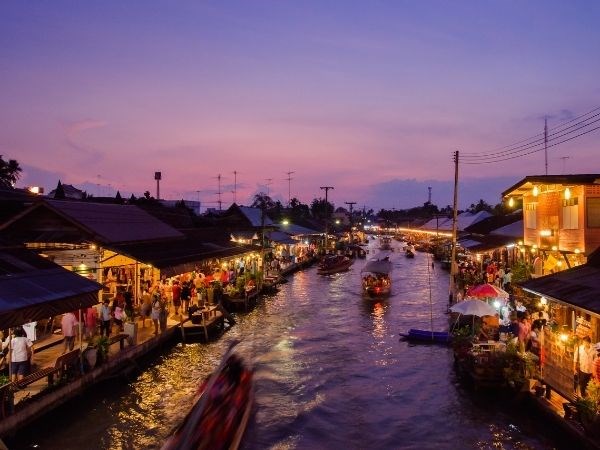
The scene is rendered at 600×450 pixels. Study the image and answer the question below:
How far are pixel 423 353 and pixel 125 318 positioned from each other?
12.5 meters

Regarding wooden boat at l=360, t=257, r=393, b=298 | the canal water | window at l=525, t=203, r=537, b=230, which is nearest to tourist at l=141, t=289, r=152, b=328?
the canal water

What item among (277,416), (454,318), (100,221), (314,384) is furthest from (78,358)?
(454,318)

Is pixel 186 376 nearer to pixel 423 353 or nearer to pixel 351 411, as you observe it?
pixel 351 411

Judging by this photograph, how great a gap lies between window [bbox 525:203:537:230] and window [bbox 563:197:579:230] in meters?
3.82

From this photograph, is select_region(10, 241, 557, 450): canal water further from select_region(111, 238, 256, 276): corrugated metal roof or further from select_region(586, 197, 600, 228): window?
select_region(586, 197, 600, 228): window

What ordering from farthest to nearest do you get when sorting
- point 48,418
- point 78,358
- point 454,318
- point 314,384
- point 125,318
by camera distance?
point 454,318 < point 125,318 < point 314,384 < point 78,358 < point 48,418

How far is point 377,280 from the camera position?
42.0m

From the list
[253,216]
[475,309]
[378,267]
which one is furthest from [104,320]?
[253,216]

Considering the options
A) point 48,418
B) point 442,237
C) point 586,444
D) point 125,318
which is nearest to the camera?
point 586,444

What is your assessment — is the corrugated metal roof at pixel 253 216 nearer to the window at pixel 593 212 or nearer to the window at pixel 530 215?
the window at pixel 530 215

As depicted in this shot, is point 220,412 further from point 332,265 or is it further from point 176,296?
point 332,265

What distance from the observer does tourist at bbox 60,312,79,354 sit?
58.2 ft

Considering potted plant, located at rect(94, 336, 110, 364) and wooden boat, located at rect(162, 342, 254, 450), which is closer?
wooden boat, located at rect(162, 342, 254, 450)

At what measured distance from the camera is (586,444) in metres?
12.2
